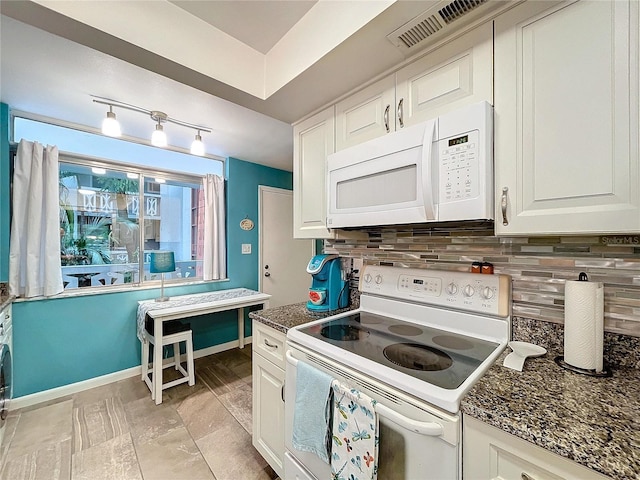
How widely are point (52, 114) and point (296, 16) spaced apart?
232cm

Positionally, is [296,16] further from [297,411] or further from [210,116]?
[297,411]

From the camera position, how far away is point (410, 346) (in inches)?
44.1

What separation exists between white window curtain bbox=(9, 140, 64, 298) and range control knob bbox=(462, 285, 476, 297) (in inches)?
120

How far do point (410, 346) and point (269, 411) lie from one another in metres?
0.90

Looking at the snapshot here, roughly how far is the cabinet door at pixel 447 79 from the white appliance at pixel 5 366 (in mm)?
2746

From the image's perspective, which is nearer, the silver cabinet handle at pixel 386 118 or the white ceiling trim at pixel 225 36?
the white ceiling trim at pixel 225 36

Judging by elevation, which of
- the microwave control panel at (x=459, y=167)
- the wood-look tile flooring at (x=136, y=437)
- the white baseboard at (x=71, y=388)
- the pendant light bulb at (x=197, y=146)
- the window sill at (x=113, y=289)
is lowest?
the wood-look tile flooring at (x=136, y=437)

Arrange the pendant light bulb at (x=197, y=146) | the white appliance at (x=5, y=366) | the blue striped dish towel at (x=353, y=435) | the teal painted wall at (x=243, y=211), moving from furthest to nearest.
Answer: the teal painted wall at (x=243, y=211) < the pendant light bulb at (x=197, y=146) < the white appliance at (x=5, y=366) < the blue striped dish towel at (x=353, y=435)

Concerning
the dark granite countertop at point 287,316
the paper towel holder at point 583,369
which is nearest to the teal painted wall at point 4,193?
the dark granite countertop at point 287,316

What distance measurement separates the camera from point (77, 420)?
6.58 ft

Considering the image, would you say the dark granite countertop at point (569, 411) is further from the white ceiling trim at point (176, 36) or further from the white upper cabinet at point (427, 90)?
Answer: the white ceiling trim at point (176, 36)

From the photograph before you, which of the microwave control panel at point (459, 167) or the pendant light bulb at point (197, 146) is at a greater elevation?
the pendant light bulb at point (197, 146)

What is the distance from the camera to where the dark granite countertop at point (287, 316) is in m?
1.40

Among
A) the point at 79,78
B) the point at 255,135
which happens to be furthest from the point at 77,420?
the point at 255,135
